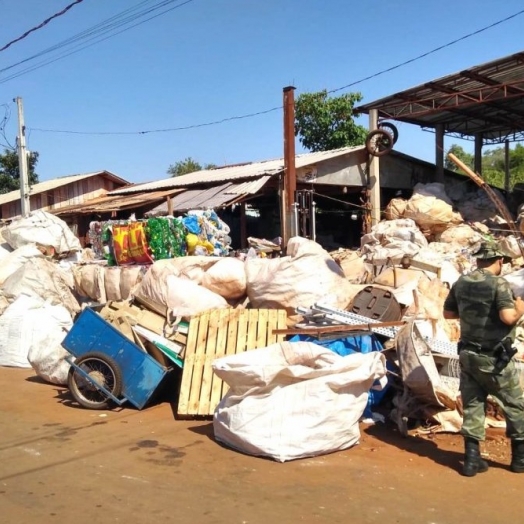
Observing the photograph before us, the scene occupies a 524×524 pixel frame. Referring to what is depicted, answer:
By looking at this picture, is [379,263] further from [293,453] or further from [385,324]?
[293,453]

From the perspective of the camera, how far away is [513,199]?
15211 mm

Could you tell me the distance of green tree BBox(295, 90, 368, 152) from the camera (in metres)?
21.0

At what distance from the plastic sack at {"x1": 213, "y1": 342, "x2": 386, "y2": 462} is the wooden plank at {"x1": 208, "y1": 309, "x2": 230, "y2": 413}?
33.5 inches

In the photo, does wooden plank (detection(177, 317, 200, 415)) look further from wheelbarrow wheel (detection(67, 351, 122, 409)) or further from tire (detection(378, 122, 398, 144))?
Result: tire (detection(378, 122, 398, 144))

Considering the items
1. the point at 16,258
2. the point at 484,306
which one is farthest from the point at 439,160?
the point at 484,306

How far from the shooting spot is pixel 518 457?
4.17m

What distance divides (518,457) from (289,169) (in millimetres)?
9242

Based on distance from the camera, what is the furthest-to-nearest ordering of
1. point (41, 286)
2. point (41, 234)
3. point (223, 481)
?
point (41, 234) < point (41, 286) < point (223, 481)

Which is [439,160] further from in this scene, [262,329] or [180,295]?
[262,329]

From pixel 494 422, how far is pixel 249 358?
2.05 meters

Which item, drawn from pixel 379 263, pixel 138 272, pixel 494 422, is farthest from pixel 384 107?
pixel 494 422

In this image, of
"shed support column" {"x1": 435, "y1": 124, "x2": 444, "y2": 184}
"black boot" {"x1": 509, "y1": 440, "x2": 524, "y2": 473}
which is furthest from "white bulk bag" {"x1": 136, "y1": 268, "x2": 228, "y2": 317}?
"shed support column" {"x1": 435, "y1": 124, "x2": 444, "y2": 184}

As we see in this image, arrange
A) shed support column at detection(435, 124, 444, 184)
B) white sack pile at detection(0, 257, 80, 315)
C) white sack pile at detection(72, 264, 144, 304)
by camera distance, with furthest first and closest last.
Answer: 1. shed support column at detection(435, 124, 444, 184)
2. white sack pile at detection(0, 257, 80, 315)
3. white sack pile at detection(72, 264, 144, 304)

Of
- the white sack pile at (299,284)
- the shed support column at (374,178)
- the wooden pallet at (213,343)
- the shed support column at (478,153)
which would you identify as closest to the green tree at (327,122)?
the shed support column at (478,153)
